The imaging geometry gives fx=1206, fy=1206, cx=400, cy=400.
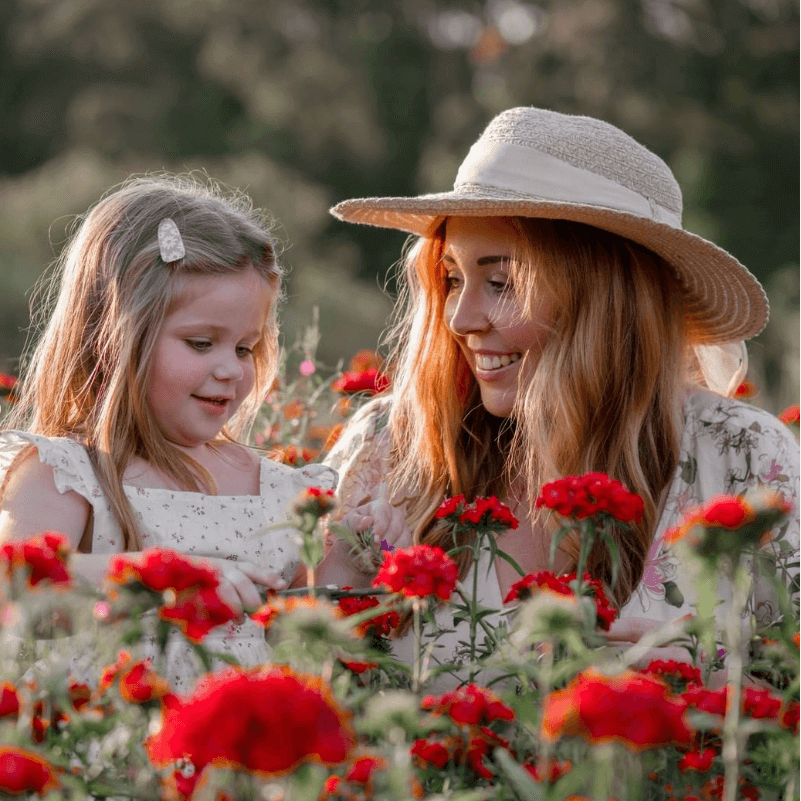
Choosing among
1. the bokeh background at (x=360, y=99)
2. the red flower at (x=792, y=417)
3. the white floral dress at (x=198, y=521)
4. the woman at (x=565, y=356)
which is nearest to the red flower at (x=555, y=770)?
the white floral dress at (x=198, y=521)

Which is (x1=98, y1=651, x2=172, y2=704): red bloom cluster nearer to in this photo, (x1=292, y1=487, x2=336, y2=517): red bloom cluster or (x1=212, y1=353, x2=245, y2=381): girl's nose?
(x1=292, y1=487, x2=336, y2=517): red bloom cluster

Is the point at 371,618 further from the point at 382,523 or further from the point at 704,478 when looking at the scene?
the point at 704,478

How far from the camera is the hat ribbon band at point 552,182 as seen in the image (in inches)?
95.0

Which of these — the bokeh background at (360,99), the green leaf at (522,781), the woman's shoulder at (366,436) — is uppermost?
the bokeh background at (360,99)

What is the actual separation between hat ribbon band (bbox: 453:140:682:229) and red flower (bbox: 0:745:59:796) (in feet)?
5.33

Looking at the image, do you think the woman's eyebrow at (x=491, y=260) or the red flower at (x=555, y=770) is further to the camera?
the woman's eyebrow at (x=491, y=260)

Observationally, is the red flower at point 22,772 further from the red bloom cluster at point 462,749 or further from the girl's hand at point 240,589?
the girl's hand at point 240,589

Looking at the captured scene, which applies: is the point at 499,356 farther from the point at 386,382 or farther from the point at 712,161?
the point at 712,161

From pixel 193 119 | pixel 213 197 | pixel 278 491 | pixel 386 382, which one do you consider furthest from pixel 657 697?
pixel 193 119

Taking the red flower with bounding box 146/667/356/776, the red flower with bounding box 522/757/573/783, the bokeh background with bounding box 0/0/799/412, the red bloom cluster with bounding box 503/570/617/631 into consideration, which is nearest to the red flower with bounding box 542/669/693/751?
the red flower with bounding box 146/667/356/776

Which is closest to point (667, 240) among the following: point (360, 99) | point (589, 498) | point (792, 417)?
point (792, 417)

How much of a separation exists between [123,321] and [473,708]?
1.19 meters

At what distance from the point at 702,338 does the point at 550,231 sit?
1.78 ft

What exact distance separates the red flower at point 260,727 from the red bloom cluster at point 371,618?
76 cm
